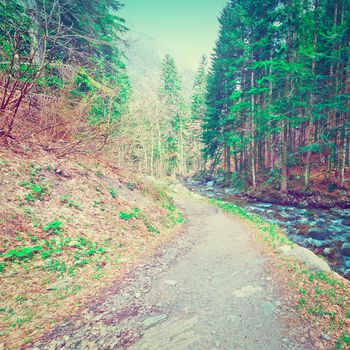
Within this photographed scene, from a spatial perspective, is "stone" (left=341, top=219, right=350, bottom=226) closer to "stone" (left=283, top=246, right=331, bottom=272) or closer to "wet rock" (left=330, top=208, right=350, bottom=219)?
"wet rock" (left=330, top=208, right=350, bottom=219)

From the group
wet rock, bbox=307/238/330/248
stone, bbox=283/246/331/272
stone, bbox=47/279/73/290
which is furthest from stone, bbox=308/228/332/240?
stone, bbox=47/279/73/290

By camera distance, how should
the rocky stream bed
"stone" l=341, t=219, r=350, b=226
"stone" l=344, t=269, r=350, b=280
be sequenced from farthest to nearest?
"stone" l=341, t=219, r=350, b=226 → the rocky stream bed → "stone" l=344, t=269, r=350, b=280

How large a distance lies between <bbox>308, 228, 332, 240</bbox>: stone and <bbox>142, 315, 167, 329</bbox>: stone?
8.85 meters

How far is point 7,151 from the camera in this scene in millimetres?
6492

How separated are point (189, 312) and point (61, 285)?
8.62 feet

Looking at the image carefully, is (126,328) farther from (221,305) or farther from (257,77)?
(257,77)

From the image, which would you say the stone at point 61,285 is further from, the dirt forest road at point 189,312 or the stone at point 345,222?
the stone at point 345,222

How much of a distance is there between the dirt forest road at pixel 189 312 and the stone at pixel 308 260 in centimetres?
86

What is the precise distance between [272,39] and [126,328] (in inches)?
811

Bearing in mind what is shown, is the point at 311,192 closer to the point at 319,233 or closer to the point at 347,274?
the point at 319,233

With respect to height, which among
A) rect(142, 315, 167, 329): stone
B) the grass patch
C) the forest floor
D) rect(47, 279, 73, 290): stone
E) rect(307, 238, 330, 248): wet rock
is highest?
the forest floor

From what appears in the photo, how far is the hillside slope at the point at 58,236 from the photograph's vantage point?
358cm

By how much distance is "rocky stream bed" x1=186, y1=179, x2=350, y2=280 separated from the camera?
784 centimetres

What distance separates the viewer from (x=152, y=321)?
3.49 m
